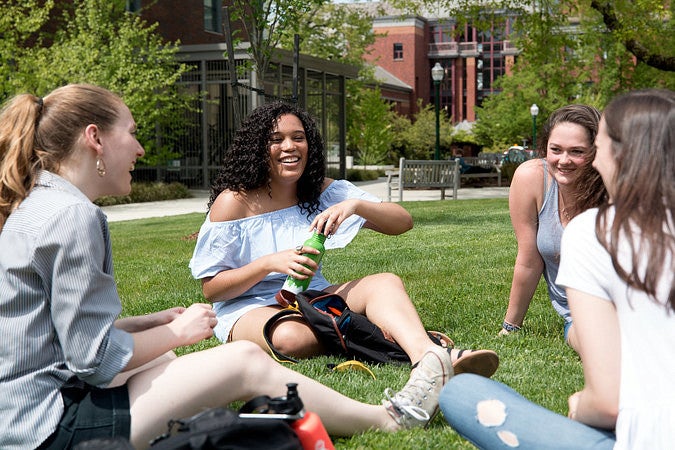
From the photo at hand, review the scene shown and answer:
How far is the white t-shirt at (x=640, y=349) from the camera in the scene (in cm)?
206

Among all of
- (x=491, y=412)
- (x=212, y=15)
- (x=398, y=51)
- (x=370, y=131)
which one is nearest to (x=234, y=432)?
(x=491, y=412)

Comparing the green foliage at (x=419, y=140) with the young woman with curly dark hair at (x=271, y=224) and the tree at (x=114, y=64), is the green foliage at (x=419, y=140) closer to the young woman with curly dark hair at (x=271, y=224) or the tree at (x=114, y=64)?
the tree at (x=114, y=64)

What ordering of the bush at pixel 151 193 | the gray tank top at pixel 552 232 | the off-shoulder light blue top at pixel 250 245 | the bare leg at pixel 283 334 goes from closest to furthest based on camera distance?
the bare leg at pixel 283 334
the off-shoulder light blue top at pixel 250 245
the gray tank top at pixel 552 232
the bush at pixel 151 193

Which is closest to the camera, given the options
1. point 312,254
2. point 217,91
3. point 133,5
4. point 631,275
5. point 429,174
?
point 631,275

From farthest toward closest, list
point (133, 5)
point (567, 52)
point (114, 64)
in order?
point (567, 52) → point (133, 5) → point (114, 64)

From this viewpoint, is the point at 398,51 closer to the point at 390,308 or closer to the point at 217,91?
the point at 217,91

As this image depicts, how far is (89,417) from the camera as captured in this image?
8.04ft

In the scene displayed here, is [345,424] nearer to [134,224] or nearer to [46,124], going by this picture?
[46,124]

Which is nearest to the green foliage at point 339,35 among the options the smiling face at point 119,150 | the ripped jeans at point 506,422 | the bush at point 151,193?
the bush at point 151,193

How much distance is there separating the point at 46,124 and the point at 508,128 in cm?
4632

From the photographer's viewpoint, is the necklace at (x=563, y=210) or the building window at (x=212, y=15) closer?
the necklace at (x=563, y=210)

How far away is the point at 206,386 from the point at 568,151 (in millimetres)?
2487

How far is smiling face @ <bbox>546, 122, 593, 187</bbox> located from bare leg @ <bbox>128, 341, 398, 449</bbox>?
2.02 m

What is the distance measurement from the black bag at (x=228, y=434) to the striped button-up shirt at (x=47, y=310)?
0.44 meters
